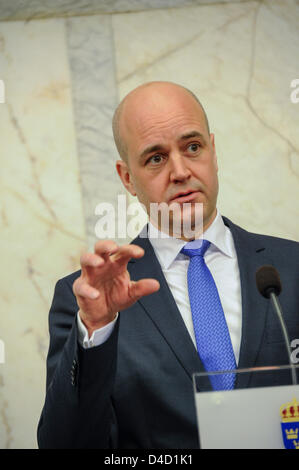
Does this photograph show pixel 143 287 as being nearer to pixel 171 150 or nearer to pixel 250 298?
pixel 250 298

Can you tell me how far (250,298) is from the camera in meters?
1.89

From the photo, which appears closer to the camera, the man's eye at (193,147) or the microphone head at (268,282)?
the microphone head at (268,282)

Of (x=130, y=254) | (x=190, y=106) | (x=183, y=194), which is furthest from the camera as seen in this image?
(x=190, y=106)

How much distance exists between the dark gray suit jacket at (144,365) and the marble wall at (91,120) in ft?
2.78

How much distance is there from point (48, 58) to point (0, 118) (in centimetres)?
36

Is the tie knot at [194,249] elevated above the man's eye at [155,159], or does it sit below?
below

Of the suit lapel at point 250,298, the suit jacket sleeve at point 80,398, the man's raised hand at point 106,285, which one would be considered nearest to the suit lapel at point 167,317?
the suit lapel at point 250,298

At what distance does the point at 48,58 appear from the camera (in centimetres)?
299

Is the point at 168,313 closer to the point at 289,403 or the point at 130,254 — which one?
the point at 130,254

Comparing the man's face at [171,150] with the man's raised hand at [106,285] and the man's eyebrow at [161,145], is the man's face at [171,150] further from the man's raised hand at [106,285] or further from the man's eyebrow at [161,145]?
the man's raised hand at [106,285]

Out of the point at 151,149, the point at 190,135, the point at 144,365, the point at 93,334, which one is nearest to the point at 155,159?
the point at 151,149

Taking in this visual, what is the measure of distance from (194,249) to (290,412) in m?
0.98

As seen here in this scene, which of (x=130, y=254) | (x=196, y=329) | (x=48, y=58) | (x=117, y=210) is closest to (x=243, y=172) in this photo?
(x=117, y=210)

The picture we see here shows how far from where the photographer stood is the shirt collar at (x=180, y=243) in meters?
2.09
